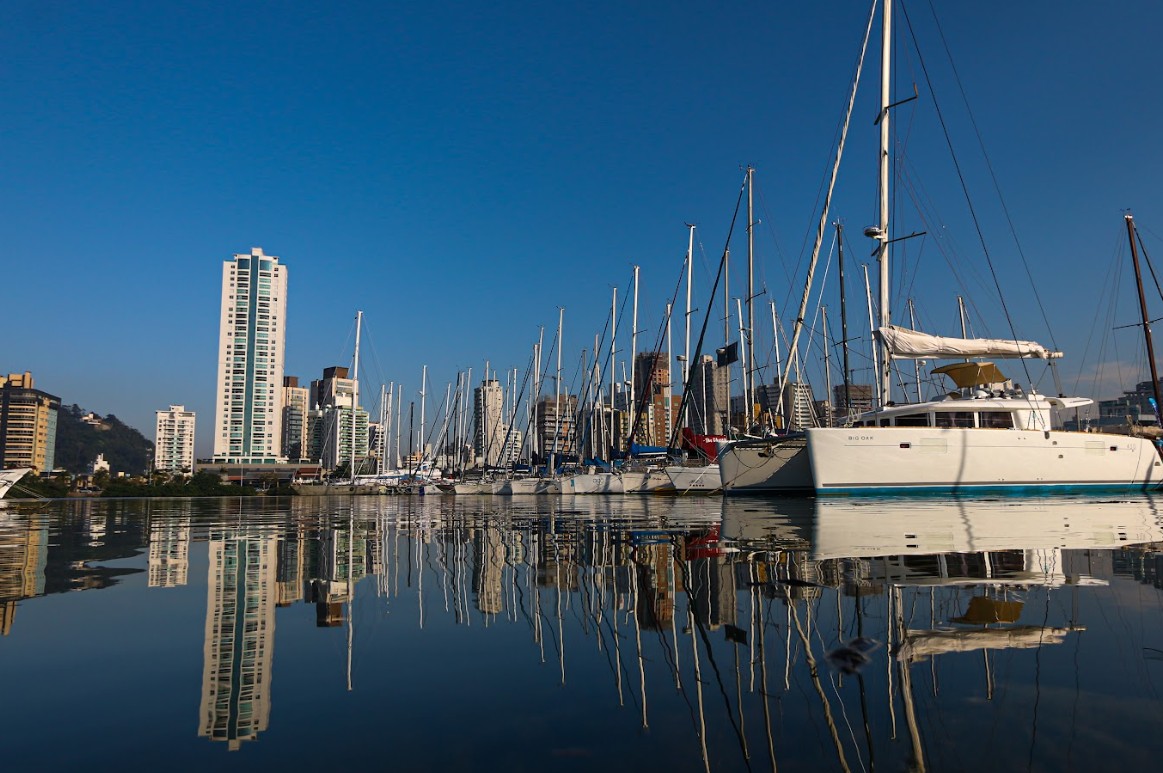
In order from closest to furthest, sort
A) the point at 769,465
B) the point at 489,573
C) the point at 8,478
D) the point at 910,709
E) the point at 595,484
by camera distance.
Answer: the point at 910,709 < the point at 489,573 < the point at 769,465 < the point at 8,478 < the point at 595,484

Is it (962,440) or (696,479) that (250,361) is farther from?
(962,440)

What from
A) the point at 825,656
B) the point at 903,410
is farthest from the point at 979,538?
the point at 903,410

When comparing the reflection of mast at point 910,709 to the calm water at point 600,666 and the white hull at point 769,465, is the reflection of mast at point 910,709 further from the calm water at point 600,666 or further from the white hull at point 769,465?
the white hull at point 769,465

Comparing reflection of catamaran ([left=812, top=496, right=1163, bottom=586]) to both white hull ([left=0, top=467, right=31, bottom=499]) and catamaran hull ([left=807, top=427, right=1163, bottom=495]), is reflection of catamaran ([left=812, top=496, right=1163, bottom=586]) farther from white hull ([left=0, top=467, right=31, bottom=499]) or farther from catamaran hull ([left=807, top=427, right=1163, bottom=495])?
white hull ([left=0, top=467, right=31, bottom=499])

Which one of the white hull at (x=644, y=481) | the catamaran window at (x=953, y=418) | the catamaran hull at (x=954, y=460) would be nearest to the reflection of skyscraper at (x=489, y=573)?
the catamaran hull at (x=954, y=460)

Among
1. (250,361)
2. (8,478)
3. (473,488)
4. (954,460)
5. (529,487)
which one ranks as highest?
(250,361)

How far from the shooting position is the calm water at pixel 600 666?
7.97 feet

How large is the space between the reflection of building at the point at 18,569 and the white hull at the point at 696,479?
33219 millimetres

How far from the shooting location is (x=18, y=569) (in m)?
7.71

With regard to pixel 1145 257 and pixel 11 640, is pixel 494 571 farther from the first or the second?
pixel 1145 257

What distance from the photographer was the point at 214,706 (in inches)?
117

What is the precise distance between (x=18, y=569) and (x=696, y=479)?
36.7 metres

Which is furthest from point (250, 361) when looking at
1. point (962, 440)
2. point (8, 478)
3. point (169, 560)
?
point (169, 560)

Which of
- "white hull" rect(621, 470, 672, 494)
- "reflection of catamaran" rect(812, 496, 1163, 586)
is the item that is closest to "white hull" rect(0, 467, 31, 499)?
"white hull" rect(621, 470, 672, 494)
